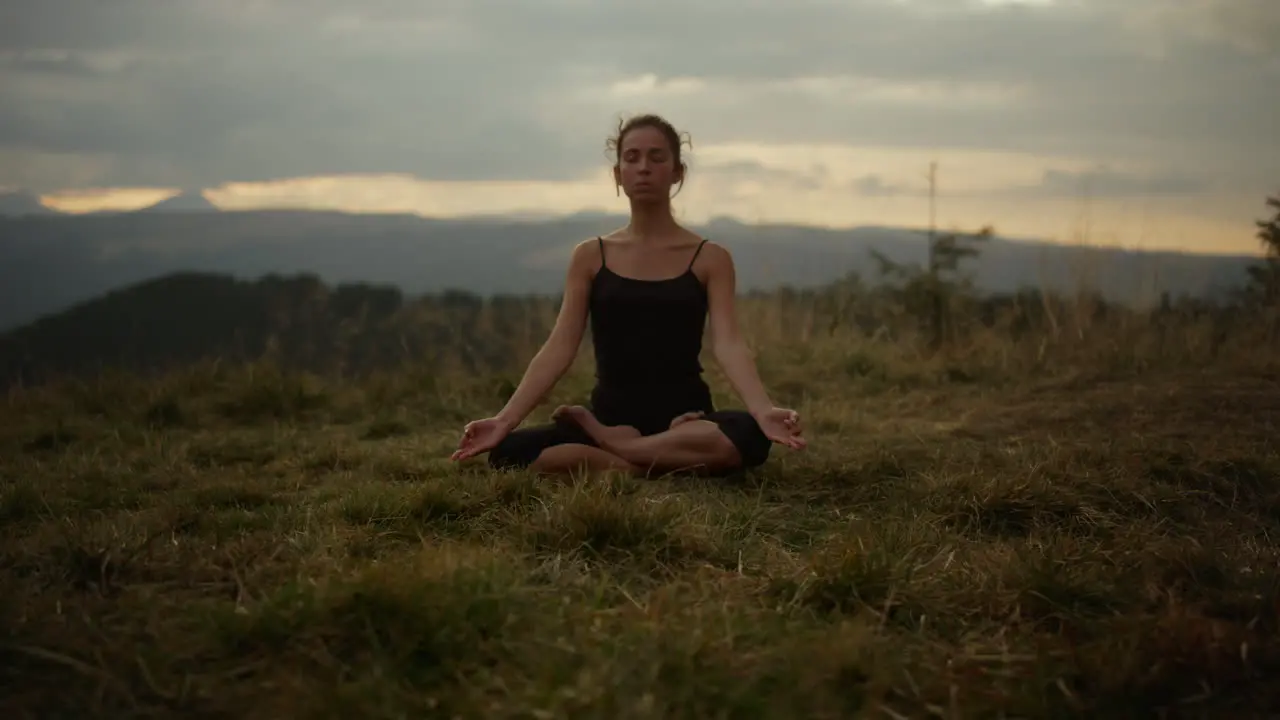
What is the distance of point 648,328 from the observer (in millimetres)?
3270

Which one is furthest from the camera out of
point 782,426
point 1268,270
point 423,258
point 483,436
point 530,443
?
point 423,258

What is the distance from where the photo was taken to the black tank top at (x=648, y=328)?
3248 millimetres

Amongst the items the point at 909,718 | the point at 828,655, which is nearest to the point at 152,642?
the point at 828,655

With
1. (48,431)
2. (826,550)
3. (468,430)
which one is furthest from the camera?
(48,431)

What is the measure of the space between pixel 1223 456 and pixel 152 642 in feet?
Answer: 11.1

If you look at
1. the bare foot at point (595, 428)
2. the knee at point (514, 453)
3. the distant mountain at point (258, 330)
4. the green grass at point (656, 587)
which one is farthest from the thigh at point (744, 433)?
the distant mountain at point (258, 330)

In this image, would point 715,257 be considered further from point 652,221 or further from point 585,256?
point 585,256

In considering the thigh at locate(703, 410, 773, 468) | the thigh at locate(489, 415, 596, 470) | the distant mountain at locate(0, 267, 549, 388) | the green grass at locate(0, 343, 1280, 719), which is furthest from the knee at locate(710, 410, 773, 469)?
the distant mountain at locate(0, 267, 549, 388)

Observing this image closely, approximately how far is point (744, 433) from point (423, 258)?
1131 cm

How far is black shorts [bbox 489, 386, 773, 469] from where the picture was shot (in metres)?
3.12

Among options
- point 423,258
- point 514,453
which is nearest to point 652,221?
point 514,453

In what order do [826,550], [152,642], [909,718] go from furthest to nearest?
[826,550] < [152,642] < [909,718]

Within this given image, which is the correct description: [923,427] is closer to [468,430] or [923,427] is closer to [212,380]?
[468,430]

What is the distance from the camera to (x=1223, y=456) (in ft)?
11.1
